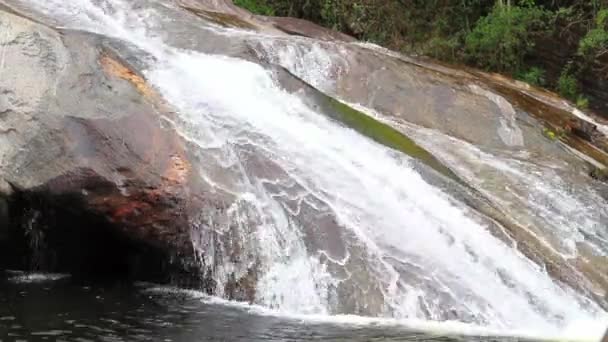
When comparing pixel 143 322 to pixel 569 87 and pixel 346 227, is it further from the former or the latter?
pixel 569 87

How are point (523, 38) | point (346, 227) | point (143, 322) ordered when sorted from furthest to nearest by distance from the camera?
1. point (523, 38)
2. point (346, 227)
3. point (143, 322)

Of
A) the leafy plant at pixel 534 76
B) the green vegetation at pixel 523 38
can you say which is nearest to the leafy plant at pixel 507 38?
the green vegetation at pixel 523 38

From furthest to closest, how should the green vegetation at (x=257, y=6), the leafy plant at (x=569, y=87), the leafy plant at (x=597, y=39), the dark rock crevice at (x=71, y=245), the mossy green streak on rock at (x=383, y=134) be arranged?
1. the green vegetation at (x=257, y=6)
2. the leafy plant at (x=569, y=87)
3. the leafy plant at (x=597, y=39)
4. the mossy green streak on rock at (x=383, y=134)
5. the dark rock crevice at (x=71, y=245)

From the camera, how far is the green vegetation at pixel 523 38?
19.3 m

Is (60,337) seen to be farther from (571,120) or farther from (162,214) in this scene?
(571,120)

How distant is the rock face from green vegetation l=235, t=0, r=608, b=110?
38.9ft

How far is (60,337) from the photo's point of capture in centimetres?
711

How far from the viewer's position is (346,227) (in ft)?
31.8

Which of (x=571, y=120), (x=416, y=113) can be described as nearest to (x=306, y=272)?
(x=416, y=113)

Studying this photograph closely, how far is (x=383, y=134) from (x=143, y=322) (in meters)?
5.33

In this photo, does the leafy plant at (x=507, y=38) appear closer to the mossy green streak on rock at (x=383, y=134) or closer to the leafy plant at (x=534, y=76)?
the leafy plant at (x=534, y=76)

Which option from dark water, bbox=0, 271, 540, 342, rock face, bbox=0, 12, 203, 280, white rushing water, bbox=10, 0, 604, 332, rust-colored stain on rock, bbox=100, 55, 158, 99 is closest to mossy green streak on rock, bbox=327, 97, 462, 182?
white rushing water, bbox=10, 0, 604, 332

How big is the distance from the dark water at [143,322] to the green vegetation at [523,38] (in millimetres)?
12260

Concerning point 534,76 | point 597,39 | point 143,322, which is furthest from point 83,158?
point 534,76
